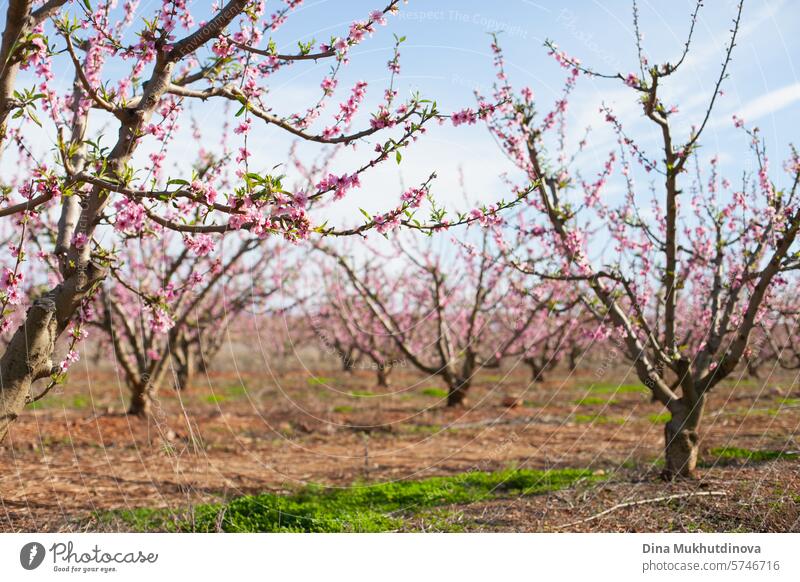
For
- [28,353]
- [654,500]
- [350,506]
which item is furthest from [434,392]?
[28,353]

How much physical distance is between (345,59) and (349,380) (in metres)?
20.1

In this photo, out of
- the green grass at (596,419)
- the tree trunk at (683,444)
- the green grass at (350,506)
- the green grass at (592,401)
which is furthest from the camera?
the green grass at (592,401)

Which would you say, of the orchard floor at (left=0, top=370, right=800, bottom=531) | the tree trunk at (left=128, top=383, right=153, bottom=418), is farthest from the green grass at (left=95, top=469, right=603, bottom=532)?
the tree trunk at (left=128, top=383, right=153, bottom=418)

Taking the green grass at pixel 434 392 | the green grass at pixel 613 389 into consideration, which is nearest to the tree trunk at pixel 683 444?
the green grass at pixel 434 392

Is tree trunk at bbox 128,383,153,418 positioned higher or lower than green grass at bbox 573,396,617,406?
higher

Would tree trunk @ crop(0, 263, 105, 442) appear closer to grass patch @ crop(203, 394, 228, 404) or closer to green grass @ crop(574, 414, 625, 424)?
green grass @ crop(574, 414, 625, 424)

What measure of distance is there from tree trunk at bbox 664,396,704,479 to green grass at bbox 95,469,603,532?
0.87m

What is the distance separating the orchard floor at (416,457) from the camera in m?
6.01

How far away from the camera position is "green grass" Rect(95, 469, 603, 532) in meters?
5.73

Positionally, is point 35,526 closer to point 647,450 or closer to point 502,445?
point 502,445

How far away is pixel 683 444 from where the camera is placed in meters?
7.17

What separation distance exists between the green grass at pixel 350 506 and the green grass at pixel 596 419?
235 inches

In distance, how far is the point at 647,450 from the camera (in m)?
10.2

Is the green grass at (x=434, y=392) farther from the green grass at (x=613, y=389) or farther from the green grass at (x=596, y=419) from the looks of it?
the green grass at (x=596, y=419)
